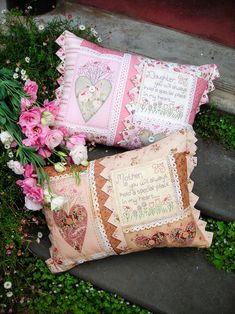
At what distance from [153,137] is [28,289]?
907mm

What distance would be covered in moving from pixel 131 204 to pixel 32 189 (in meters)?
0.41

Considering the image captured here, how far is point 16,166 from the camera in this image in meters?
2.06

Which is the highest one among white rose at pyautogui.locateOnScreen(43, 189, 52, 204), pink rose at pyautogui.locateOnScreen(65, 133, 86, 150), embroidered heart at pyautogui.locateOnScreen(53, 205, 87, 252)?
pink rose at pyautogui.locateOnScreen(65, 133, 86, 150)

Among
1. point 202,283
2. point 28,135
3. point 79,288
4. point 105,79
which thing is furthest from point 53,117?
point 202,283

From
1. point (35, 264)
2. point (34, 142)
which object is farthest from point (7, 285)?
point (34, 142)

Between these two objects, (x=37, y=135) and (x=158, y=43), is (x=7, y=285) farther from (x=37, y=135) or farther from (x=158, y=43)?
(x=158, y=43)

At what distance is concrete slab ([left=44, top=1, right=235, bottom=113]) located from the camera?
2.56 m

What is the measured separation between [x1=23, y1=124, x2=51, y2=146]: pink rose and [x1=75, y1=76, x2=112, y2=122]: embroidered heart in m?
0.19

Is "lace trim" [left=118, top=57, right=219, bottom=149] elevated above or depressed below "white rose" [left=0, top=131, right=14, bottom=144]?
above

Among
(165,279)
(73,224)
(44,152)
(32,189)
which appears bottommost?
(165,279)

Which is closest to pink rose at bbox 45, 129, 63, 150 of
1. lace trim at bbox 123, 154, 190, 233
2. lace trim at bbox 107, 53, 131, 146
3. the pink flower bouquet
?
the pink flower bouquet

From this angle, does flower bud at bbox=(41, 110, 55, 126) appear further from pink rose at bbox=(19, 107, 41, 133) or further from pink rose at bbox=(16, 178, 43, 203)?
pink rose at bbox=(16, 178, 43, 203)

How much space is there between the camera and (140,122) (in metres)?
2.13

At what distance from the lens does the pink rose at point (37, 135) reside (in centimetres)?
201
